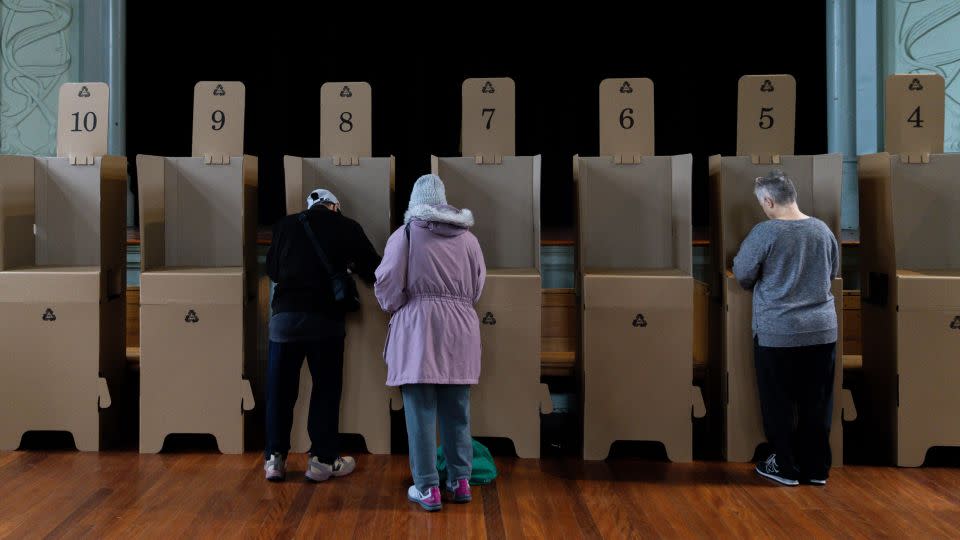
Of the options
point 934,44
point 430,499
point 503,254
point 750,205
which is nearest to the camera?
point 430,499

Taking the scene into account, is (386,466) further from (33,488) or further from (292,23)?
(292,23)

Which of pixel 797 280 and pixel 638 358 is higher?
pixel 797 280

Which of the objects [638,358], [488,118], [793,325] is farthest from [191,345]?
[793,325]

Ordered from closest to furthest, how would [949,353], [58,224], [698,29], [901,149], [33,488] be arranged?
[33,488] → [949,353] → [901,149] → [58,224] → [698,29]

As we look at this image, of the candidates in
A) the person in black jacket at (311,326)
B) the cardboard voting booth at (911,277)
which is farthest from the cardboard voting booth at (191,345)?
the cardboard voting booth at (911,277)

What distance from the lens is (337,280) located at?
9.73 ft

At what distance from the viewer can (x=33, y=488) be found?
2.87 meters

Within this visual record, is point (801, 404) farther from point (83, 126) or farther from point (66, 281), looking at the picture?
point (83, 126)

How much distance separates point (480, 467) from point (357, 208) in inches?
55.6

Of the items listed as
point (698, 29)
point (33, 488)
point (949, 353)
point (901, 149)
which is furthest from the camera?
point (698, 29)

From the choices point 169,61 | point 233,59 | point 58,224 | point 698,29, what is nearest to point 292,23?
point 233,59

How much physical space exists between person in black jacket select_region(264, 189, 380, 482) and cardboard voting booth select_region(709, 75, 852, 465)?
63.9 inches

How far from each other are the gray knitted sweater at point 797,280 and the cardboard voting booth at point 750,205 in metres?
0.33

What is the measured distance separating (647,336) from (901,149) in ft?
4.94
